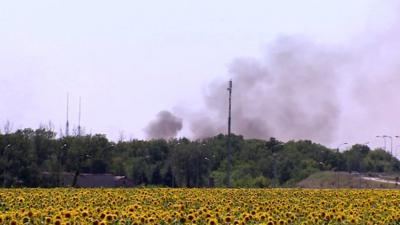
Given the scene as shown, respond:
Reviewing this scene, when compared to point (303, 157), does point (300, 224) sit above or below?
below

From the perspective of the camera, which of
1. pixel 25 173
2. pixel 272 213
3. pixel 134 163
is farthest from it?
pixel 134 163

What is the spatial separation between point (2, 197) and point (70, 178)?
65.9 meters

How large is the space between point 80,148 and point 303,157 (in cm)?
6198

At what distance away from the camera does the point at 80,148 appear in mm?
92125

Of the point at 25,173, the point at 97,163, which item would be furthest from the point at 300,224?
the point at 97,163

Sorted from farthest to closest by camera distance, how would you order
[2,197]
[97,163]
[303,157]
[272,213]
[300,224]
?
[303,157]
[97,163]
[2,197]
[272,213]
[300,224]

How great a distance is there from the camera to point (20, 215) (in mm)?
17781

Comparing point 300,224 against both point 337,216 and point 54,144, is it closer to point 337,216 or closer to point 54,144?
point 337,216

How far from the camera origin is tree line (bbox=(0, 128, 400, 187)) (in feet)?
267

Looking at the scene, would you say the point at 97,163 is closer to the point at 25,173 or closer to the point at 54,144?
the point at 54,144

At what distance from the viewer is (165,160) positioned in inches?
4473

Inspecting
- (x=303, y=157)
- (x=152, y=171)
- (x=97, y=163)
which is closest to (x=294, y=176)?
(x=303, y=157)

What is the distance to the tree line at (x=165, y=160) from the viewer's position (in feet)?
267

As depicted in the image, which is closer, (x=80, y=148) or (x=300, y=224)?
(x=300, y=224)
